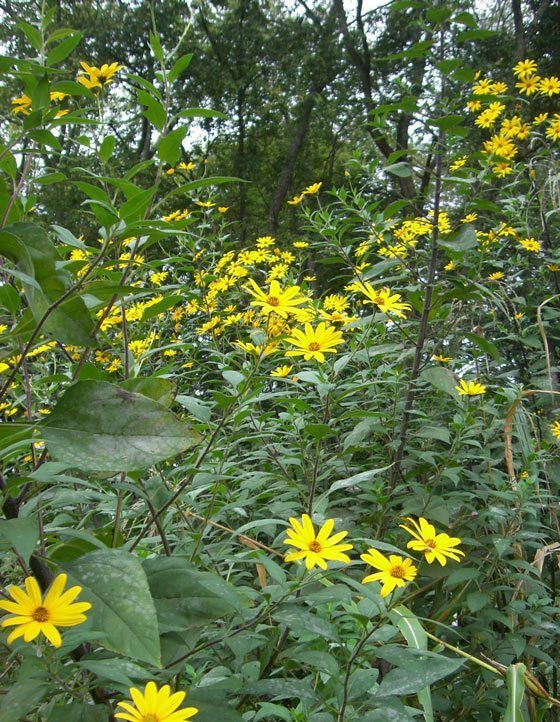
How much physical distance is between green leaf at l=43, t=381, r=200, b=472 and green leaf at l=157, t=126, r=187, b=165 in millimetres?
334

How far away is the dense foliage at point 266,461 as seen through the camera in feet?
2.18

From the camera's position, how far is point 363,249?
7.48 ft

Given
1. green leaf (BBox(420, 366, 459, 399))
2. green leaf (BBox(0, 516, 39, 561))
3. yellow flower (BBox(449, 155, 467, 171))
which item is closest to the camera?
green leaf (BBox(0, 516, 39, 561))

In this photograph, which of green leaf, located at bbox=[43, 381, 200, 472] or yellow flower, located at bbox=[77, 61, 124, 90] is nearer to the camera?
green leaf, located at bbox=[43, 381, 200, 472]

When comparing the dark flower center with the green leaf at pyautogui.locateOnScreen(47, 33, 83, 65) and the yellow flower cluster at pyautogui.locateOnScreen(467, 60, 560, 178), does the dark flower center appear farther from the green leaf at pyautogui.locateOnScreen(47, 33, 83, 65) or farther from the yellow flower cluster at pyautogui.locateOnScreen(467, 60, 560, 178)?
the yellow flower cluster at pyautogui.locateOnScreen(467, 60, 560, 178)

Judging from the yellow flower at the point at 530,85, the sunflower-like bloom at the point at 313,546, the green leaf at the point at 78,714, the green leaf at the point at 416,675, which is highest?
the yellow flower at the point at 530,85

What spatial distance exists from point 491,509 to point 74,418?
1.14m

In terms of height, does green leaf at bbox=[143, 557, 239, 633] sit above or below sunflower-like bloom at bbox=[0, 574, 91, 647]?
below

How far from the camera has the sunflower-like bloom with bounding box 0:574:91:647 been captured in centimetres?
58

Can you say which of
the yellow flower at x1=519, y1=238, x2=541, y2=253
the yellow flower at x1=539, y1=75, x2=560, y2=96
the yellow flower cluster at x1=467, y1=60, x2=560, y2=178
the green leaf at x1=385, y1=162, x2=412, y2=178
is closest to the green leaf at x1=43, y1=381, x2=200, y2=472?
the green leaf at x1=385, y1=162, x2=412, y2=178

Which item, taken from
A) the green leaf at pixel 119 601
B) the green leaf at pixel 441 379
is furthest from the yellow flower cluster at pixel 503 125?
the green leaf at pixel 119 601

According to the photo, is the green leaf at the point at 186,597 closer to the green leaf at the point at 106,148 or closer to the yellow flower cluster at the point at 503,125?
the green leaf at the point at 106,148

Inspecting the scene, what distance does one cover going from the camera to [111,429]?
65 centimetres

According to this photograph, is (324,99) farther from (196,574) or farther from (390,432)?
(196,574)
